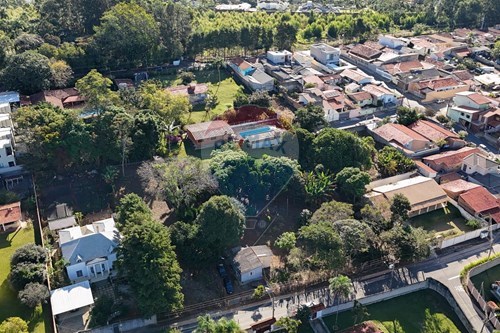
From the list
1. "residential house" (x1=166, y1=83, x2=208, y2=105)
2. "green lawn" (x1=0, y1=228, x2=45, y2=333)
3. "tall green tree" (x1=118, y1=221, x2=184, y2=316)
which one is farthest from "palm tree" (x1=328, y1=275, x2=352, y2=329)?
"residential house" (x1=166, y1=83, x2=208, y2=105)

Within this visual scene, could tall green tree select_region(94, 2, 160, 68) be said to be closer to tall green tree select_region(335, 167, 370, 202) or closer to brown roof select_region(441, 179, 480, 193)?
tall green tree select_region(335, 167, 370, 202)

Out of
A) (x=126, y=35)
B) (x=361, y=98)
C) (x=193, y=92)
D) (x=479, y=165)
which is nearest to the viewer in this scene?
(x=479, y=165)

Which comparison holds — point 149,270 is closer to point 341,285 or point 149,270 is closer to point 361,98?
point 341,285

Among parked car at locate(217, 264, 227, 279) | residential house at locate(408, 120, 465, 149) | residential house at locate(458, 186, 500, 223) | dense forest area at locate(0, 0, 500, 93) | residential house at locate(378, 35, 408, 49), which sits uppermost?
dense forest area at locate(0, 0, 500, 93)

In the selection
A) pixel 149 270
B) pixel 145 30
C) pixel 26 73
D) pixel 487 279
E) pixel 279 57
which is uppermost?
pixel 145 30

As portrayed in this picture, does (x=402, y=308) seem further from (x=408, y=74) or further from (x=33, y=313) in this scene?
(x=408, y=74)

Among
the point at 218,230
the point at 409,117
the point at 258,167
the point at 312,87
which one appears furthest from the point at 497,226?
the point at 312,87

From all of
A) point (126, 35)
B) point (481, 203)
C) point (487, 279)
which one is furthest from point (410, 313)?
point (126, 35)
